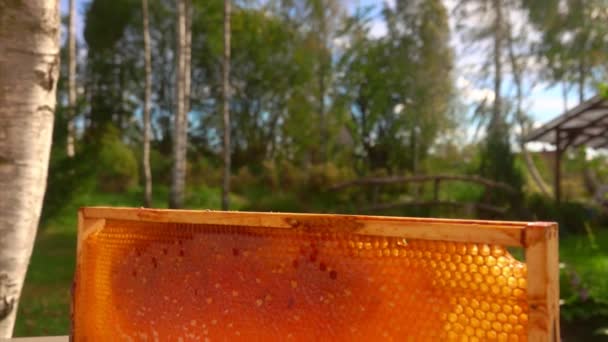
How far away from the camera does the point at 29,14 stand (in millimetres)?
3316

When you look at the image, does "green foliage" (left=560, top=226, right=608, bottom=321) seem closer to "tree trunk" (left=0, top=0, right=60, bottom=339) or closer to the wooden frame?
the wooden frame

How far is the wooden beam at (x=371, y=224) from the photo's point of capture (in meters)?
1.58

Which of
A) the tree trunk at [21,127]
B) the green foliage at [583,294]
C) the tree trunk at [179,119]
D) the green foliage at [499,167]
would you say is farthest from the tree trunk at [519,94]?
the tree trunk at [21,127]

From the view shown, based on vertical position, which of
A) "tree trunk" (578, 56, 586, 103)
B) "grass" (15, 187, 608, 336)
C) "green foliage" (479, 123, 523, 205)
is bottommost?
"grass" (15, 187, 608, 336)

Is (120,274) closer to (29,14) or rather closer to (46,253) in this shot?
(29,14)

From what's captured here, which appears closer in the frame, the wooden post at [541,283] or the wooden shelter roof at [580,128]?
the wooden post at [541,283]

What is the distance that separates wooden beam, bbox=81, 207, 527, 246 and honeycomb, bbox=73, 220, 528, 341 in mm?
56

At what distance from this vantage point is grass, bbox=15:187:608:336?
6.13 metres

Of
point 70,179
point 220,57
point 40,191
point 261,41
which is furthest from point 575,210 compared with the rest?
point 220,57

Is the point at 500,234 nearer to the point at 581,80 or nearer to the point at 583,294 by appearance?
the point at 583,294

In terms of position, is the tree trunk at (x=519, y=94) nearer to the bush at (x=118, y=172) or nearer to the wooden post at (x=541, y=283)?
the bush at (x=118, y=172)

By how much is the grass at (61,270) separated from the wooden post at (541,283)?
423 centimetres

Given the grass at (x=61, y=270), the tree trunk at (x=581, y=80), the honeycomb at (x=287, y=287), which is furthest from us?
the tree trunk at (x=581, y=80)

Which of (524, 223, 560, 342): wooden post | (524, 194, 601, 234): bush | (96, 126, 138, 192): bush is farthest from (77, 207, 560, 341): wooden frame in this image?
(96, 126, 138, 192): bush
